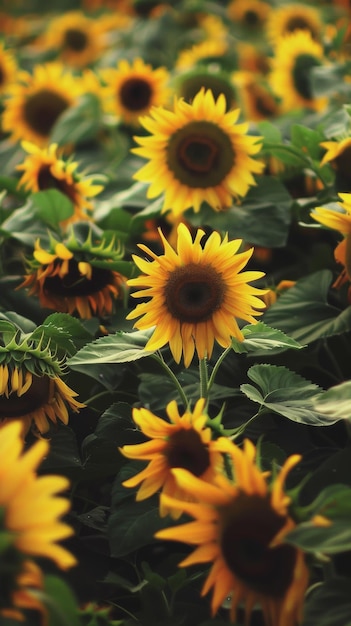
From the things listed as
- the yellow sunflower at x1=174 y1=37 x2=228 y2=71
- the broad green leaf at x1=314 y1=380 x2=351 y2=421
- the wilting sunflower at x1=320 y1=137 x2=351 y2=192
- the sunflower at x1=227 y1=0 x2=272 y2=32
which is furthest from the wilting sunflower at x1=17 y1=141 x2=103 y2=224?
the sunflower at x1=227 y1=0 x2=272 y2=32

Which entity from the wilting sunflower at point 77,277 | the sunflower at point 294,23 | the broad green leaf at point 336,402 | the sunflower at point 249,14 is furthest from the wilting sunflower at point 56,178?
the sunflower at point 249,14

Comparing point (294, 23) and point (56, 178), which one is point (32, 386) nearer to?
point (56, 178)

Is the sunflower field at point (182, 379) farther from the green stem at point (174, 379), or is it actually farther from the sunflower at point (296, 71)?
the sunflower at point (296, 71)

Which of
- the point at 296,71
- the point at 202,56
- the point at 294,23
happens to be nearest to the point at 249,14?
the point at 294,23

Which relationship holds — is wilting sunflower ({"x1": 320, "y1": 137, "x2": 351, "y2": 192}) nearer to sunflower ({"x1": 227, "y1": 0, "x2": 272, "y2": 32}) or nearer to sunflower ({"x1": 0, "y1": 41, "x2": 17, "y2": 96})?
sunflower ({"x1": 0, "y1": 41, "x2": 17, "y2": 96})

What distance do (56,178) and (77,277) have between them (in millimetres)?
222

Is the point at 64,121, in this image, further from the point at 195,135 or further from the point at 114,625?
the point at 114,625

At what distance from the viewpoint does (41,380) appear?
787 millimetres

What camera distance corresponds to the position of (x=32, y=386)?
0.78m

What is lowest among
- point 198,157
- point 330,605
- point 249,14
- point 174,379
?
point 330,605

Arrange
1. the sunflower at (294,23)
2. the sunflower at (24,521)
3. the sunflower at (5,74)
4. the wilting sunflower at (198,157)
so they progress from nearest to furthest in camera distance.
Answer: the sunflower at (24,521) → the wilting sunflower at (198,157) → the sunflower at (5,74) → the sunflower at (294,23)

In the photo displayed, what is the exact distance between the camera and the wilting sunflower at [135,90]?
1.47m

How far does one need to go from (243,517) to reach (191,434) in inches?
3.6

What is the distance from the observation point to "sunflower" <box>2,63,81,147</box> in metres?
A: 1.48
